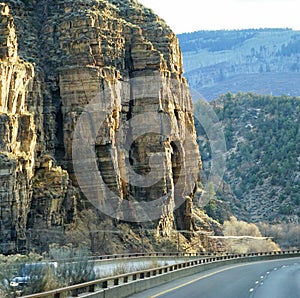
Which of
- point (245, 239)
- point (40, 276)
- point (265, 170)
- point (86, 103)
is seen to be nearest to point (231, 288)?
point (40, 276)

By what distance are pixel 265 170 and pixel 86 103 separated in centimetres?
10353

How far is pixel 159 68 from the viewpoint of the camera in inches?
3524

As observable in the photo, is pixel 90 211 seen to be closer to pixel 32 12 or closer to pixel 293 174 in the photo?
pixel 32 12

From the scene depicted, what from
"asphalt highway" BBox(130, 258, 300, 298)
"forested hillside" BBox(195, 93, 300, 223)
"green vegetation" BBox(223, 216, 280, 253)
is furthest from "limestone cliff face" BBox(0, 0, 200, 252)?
"forested hillside" BBox(195, 93, 300, 223)

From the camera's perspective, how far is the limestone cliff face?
230 ft

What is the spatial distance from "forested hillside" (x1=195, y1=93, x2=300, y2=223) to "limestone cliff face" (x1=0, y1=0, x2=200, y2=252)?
52693mm

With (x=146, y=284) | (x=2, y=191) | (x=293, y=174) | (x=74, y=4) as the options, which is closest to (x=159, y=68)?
(x=74, y=4)

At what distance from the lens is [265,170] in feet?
588

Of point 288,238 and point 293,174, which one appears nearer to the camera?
point 288,238

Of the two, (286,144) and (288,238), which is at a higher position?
(286,144)

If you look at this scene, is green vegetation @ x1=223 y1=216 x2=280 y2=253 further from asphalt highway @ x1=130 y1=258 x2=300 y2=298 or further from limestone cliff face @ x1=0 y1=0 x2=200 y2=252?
asphalt highway @ x1=130 y1=258 x2=300 y2=298

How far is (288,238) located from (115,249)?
6755 cm

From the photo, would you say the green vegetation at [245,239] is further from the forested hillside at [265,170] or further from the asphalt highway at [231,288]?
the asphalt highway at [231,288]

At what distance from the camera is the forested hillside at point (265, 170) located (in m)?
162
